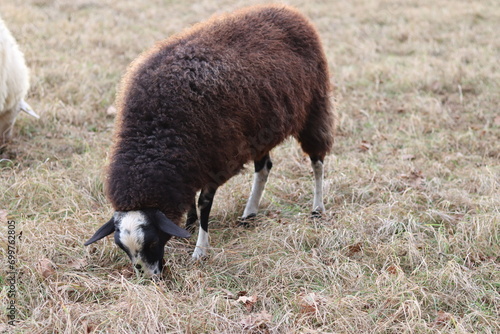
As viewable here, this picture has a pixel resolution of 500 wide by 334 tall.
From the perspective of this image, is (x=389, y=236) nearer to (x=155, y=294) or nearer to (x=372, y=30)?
(x=155, y=294)

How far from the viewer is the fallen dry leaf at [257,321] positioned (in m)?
3.13

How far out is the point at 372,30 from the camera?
436 inches

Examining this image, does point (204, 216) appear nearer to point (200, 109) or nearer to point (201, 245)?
point (201, 245)

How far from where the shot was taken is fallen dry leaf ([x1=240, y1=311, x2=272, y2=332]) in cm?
313

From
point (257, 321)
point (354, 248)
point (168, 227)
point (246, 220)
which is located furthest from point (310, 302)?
point (246, 220)

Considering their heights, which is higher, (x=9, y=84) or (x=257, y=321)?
(x=9, y=84)

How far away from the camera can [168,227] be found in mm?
3408

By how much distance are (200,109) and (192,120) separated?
0.10m

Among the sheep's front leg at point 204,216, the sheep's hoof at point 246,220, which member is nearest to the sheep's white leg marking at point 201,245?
the sheep's front leg at point 204,216

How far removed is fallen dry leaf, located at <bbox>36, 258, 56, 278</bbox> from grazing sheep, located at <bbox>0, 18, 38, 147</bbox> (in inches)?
110

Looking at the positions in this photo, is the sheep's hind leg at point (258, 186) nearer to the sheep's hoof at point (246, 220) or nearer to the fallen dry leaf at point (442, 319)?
the sheep's hoof at point (246, 220)

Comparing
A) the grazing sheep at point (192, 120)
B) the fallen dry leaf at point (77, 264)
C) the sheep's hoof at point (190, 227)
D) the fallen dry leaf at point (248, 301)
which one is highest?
the grazing sheep at point (192, 120)

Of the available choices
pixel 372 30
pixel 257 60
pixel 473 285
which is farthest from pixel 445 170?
pixel 372 30

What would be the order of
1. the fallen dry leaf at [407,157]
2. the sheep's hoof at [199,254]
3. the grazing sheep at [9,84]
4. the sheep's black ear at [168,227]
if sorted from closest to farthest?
the sheep's black ear at [168,227] < the sheep's hoof at [199,254] < the grazing sheep at [9,84] < the fallen dry leaf at [407,157]
